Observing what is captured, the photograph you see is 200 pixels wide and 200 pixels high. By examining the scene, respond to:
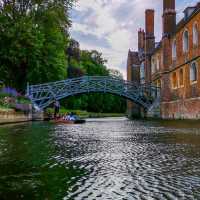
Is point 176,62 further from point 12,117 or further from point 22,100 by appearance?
point 12,117

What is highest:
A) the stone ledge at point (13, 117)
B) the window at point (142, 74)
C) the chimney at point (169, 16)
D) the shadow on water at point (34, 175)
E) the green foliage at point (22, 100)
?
the chimney at point (169, 16)

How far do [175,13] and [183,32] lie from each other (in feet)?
17.1

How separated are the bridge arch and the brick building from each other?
2.55 metres

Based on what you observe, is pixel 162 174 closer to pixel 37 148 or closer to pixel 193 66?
pixel 37 148

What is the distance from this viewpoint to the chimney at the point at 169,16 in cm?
4056

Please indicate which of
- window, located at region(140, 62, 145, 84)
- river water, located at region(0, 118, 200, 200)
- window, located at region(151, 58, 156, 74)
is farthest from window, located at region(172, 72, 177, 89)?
river water, located at region(0, 118, 200, 200)

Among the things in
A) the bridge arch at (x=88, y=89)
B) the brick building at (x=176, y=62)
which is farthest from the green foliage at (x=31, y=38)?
the brick building at (x=176, y=62)

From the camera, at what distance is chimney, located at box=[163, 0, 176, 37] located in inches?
1597

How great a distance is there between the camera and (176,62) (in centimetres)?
3859

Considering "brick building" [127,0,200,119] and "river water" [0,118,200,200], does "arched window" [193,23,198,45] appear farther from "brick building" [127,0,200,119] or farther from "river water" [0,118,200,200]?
"river water" [0,118,200,200]

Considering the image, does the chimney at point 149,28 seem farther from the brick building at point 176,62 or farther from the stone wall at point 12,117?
the stone wall at point 12,117

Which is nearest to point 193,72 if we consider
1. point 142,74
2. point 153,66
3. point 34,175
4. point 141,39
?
point 153,66

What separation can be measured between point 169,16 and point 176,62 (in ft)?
17.3

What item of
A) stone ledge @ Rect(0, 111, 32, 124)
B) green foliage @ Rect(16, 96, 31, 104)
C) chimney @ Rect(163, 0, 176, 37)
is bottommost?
stone ledge @ Rect(0, 111, 32, 124)
